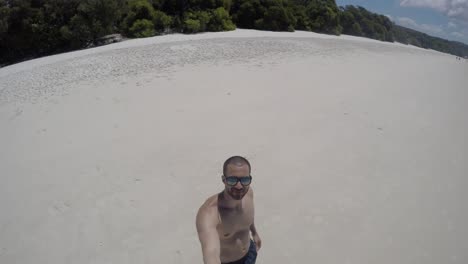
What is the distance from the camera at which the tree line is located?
16.0 meters

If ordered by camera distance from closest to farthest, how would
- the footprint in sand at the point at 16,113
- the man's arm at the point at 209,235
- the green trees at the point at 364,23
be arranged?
1. the man's arm at the point at 209,235
2. the footprint in sand at the point at 16,113
3. the green trees at the point at 364,23

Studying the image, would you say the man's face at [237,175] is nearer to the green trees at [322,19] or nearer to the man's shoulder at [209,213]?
the man's shoulder at [209,213]

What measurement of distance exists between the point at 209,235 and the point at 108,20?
683 inches

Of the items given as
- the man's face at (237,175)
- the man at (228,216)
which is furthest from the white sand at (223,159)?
the man's face at (237,175)

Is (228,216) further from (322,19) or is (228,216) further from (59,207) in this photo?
(322,19)

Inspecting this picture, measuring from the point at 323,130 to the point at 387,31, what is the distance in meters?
36.4

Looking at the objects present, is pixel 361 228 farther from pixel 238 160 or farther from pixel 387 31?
pixel 387 31

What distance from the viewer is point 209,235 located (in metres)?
1.96

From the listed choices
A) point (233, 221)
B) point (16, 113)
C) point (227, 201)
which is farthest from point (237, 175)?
point (16, 113)

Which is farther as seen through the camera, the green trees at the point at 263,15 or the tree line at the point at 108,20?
the green trees at the point at 263,15

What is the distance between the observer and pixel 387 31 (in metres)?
37.0

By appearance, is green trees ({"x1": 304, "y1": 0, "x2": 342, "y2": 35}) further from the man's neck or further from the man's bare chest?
the man's neck

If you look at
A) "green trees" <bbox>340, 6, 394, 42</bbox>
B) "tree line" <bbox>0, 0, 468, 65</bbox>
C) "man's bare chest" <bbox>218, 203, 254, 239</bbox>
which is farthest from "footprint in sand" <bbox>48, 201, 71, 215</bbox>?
"green trees" <bbox>340, 6, 394, 42</bbox>

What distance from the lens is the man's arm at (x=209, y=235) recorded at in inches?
75.4
